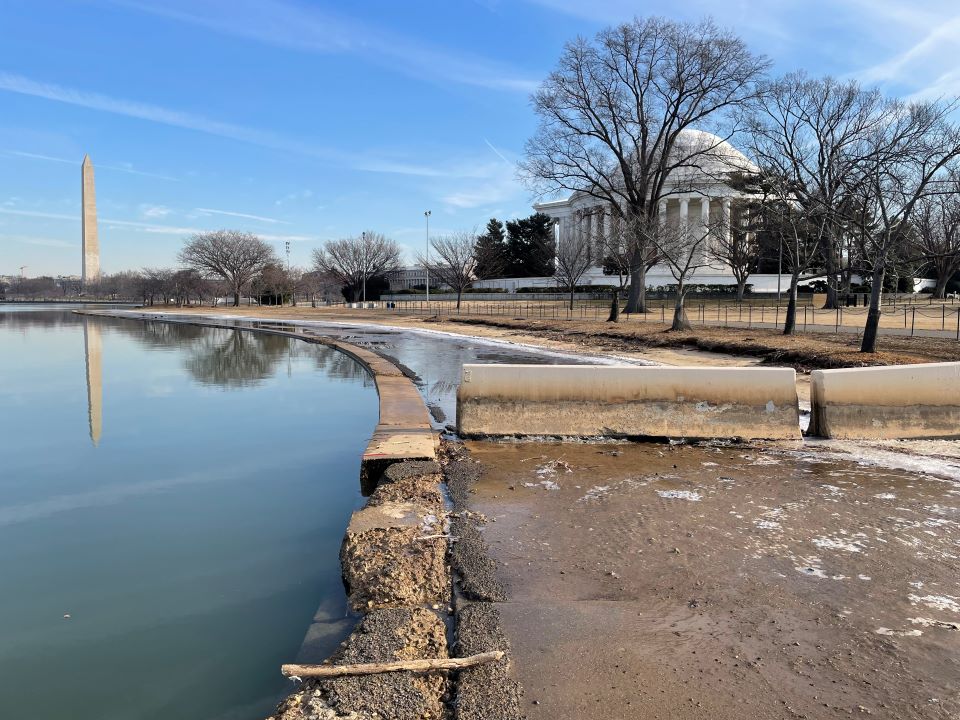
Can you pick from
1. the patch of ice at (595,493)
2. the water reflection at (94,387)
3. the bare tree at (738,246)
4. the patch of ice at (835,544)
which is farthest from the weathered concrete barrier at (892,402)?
the bare tree at (738,246)

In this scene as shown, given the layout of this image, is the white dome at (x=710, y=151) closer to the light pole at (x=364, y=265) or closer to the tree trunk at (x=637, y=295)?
the tree trunk at (x=637, y=295)

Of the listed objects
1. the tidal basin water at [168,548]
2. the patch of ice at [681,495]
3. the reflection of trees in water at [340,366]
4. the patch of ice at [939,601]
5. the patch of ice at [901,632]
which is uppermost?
the reflection of trees in water at [340,366]

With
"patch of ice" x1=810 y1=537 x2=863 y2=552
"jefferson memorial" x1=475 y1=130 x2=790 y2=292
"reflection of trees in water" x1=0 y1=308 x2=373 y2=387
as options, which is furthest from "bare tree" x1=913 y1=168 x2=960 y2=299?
"patch of ice" x1=810 y1=537 x2=863 y2=552

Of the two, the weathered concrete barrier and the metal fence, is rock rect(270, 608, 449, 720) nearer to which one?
the weathered concrete barrier

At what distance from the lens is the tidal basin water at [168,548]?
387cm

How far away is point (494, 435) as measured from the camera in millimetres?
8898

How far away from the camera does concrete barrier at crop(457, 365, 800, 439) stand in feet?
28.6

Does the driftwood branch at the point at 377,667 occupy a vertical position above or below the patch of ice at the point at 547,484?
below

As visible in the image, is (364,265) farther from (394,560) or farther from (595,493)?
(394,560)

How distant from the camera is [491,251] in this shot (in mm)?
80062

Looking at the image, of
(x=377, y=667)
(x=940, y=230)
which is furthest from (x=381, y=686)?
(x=940, y=230)

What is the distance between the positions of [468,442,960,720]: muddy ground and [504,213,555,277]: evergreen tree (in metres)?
77.6

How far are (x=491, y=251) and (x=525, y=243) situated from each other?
7.60m

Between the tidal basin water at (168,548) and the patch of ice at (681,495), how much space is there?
9.63 feet
